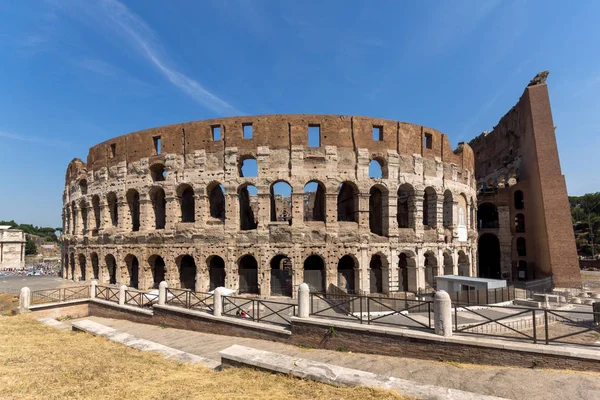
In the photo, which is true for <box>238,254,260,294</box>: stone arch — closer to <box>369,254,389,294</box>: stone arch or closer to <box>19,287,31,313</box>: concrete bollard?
<box>369,254,389,294</box>: stone arch

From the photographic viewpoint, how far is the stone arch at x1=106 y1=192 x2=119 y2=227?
24.8m

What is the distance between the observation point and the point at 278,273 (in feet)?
64.3

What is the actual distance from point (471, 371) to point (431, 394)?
3445mm

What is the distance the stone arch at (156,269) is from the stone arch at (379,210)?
1571 centimetres

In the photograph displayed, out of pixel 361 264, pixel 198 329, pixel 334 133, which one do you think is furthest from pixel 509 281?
pixel 198 329

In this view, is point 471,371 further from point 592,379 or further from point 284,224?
point 284,224

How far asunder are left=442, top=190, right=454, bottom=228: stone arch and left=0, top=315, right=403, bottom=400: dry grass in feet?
69.5

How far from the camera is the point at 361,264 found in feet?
64.0

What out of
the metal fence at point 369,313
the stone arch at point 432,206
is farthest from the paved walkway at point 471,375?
the stone arch at point 432,206

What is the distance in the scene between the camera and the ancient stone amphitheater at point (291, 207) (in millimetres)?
19547

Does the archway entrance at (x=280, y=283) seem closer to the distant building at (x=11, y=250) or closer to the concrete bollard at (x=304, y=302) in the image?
the concrete bollard at (x=304, y=302)

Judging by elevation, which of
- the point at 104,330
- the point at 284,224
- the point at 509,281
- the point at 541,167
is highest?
the point at 541,167

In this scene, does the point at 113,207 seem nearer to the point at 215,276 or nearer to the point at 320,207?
the point at 215,276

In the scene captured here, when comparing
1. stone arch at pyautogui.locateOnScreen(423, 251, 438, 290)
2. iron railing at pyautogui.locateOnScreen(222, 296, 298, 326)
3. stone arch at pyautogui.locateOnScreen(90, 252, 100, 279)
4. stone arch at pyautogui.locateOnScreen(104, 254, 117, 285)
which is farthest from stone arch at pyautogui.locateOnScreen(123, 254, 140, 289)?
stone arch at pyautogui.locateOnScreen(423, 251, 438, 290)
